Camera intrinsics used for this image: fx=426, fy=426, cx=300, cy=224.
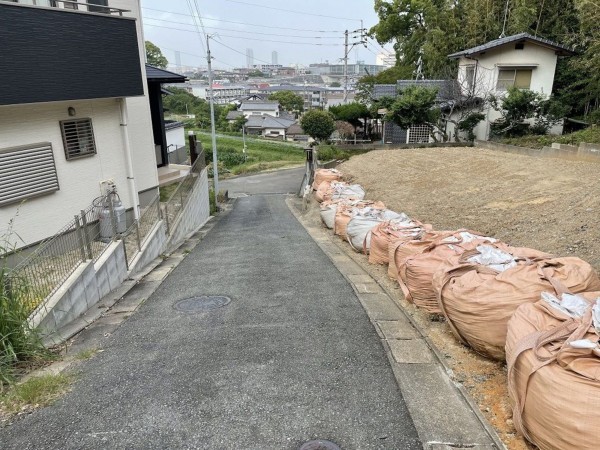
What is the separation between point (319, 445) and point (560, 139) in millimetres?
19295

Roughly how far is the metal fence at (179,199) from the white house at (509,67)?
1753 cm

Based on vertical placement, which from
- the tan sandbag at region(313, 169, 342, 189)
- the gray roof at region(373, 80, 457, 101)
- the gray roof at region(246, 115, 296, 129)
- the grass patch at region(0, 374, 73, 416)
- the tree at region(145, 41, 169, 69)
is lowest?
the gray roof at region(246, 115, 296, 129)

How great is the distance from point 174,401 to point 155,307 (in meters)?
2.81

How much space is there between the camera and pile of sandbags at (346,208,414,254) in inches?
348

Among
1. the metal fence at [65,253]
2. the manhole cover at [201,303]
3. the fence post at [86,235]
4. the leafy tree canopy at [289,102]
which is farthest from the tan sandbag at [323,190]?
the leafy tree canopy at [289,102]

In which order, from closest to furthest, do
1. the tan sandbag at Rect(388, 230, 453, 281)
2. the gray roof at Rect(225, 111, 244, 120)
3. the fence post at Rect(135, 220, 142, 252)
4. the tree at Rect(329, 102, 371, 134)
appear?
the tan sandbag at Rect(388, 230, 453, 281)
the fence post at Rect(135, 220, 142, 252)
the tree at Rect(329, 102, 371, 134)
the gray roof at Rect(225, 111, 244, 120)

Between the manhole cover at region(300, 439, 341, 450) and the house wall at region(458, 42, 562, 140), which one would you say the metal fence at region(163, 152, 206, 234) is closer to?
the manhole cover at region(300, 439, 341, 450)

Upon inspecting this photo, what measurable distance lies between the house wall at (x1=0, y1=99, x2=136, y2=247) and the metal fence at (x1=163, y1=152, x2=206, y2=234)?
951 mm

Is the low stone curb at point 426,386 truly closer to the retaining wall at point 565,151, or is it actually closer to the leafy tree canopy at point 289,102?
the retaining wall at point 565,151

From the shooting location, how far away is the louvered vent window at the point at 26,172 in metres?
7.16

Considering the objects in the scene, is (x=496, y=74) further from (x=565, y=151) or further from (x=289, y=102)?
(x=289, y=102)

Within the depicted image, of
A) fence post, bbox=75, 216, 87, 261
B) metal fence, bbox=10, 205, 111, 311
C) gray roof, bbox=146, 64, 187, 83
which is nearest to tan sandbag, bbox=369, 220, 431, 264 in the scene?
metal fence, bbox=10, 205, 111, 311

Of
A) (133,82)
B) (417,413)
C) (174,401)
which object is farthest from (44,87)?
(417,413)

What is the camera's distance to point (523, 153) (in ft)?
58.7
